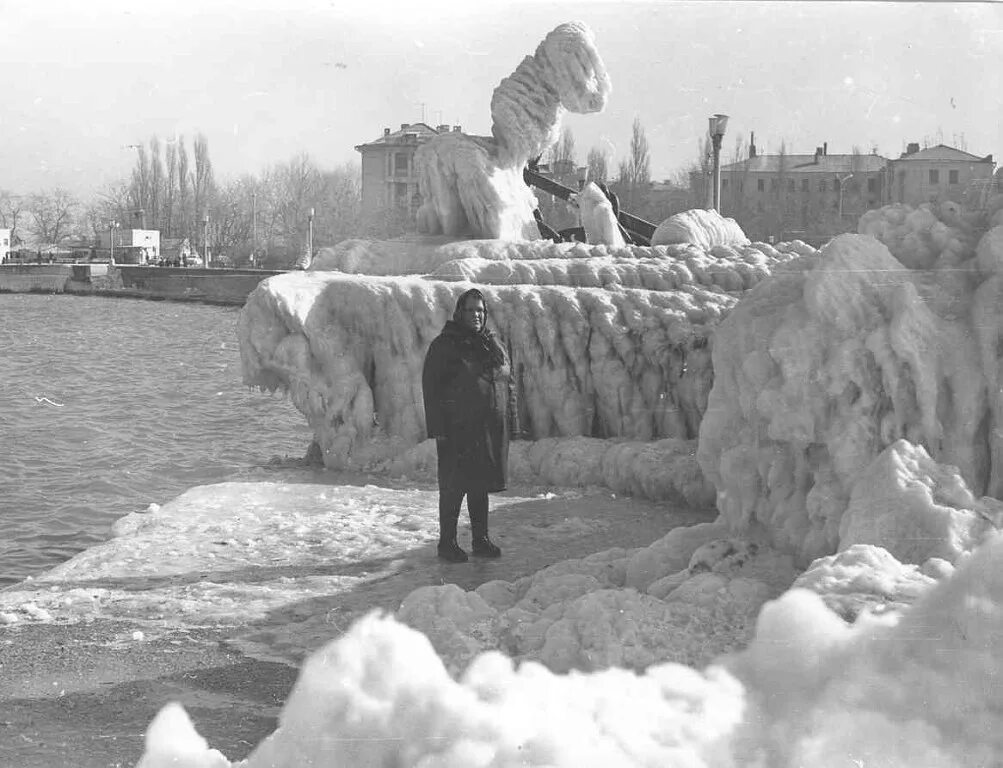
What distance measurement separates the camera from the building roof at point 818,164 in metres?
10.2

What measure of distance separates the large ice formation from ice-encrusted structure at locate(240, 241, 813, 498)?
3.09 m

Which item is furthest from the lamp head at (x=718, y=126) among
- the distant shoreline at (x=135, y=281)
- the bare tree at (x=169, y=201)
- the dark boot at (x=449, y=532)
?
the distant shoreline at (x=135, y=281)

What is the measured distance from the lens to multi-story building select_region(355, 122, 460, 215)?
18.7 metres

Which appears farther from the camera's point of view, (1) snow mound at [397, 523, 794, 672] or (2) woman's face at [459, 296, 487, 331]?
(2) woman's face at [459, 296, 487, 331]

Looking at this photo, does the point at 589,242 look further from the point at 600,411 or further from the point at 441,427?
the point at 441,427

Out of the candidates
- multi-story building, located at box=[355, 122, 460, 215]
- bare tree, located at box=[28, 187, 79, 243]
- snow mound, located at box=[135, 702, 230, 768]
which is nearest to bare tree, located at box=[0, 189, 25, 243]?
bare tree, located at box=[28, 187, 79, 243]

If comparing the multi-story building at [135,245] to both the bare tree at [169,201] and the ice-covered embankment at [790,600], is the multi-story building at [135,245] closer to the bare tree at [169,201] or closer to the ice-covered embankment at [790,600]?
the bare tree at [169,201]

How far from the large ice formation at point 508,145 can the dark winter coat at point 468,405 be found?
7.15 m

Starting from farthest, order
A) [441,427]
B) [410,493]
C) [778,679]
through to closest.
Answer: [410,493] < [441,427] < [778,679]

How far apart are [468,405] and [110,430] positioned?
11.8m

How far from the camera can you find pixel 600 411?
415 inches

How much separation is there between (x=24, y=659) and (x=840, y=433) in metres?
3.41

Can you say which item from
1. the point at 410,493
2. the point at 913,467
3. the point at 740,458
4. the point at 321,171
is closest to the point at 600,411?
the point at 410,493

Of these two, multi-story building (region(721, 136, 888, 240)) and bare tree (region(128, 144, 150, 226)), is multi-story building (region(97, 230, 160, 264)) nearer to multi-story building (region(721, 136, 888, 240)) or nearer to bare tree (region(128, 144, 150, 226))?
bare tree (region(128, 144, 150, 226))
